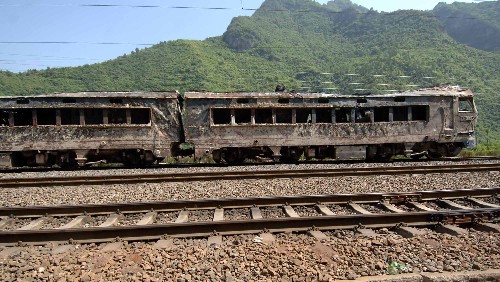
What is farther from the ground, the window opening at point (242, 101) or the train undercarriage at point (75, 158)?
the window opening at point (242, 101)

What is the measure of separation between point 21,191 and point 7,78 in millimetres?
56152

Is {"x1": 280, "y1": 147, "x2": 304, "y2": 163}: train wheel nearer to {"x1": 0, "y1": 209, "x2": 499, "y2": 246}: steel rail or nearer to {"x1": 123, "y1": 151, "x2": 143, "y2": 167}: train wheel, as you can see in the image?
{"x1": 123, "y1": 151, "x2": 143, "y2": 167}: train wheel

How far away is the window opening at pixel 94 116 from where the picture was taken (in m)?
15.0

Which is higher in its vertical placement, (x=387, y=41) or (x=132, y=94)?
(x=387, y=41)

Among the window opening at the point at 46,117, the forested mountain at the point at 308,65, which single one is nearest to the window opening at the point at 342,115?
the window opening at the point at 46,117

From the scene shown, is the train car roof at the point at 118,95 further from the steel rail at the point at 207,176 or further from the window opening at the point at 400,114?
the window opening at the point at 400,114

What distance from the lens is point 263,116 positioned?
51.9 feet

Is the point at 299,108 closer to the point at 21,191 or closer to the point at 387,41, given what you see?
the point at 21,191

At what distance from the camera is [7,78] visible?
55.2m

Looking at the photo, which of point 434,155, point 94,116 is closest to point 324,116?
point 434,155

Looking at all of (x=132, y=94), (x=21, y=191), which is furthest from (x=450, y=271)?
(x=132, y=94)

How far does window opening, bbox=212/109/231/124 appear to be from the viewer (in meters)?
15.5

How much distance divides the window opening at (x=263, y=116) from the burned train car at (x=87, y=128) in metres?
3.34

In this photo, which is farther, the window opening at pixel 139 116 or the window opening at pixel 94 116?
the window opening at pixel 139 116
